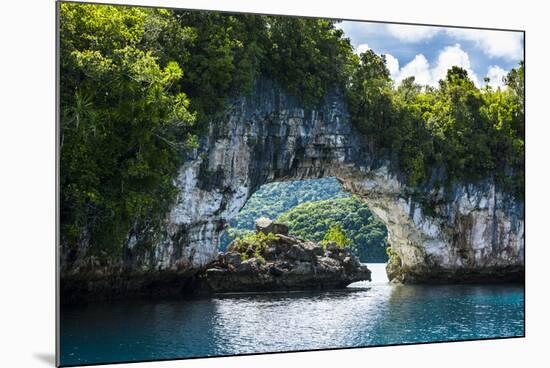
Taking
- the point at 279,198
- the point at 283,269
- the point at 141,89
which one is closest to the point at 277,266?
the point at 283,269

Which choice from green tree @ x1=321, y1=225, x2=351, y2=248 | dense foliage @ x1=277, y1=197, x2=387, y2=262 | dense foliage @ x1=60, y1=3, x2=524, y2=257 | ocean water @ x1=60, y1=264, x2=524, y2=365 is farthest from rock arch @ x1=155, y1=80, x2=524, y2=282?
dense foliage @ x1=277, y1=197, x2=387, y2=262

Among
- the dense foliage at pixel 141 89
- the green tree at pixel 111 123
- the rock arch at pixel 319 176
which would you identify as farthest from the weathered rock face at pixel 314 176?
the green tree at pixel 111 123

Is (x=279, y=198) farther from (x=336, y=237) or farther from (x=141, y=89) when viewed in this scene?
(x=141, y=89)

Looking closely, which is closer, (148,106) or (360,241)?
(148,106)

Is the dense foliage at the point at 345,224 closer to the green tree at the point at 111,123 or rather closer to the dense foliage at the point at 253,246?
the dense foliage at the point at 253,246
